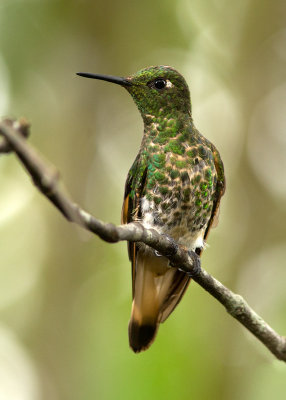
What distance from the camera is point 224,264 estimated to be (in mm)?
6797

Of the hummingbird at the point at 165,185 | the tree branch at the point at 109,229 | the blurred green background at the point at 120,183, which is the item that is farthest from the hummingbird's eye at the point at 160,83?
the blurred green background at the point at 120,183

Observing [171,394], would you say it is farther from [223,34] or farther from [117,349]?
[223,34]

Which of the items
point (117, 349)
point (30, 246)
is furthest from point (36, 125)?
point (117, 349)

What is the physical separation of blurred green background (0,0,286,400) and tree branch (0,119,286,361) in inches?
86.6

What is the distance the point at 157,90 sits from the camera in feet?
12.4

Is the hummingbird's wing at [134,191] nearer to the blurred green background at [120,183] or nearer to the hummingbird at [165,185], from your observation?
the hummingbird at [165,185]

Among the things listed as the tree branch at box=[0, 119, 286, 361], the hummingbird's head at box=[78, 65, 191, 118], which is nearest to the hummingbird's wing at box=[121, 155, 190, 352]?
the hummingbird's head at box=[78, 65, 191, 118]

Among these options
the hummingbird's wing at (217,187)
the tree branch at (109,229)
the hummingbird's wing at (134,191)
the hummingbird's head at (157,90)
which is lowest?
the tree branch at (109,229)

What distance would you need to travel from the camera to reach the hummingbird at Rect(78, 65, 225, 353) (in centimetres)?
350

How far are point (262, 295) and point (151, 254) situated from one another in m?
3.50

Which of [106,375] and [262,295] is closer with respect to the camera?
[106,375]

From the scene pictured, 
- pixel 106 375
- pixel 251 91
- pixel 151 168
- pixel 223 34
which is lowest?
pixel 106 375

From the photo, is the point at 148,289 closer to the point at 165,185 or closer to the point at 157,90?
the point at 165,185

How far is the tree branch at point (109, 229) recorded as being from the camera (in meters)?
1.46
